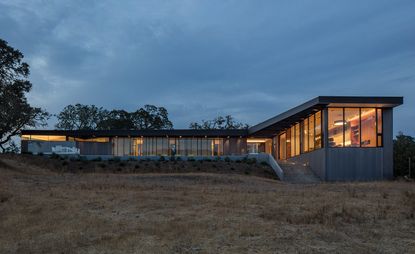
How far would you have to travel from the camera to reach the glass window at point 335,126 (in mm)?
30594

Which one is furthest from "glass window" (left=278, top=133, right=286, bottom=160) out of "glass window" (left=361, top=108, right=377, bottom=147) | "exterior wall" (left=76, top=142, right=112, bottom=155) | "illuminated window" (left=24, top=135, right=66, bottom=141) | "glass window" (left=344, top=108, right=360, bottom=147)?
"illuminated window" (left=24, top=135, right=66, bottom=141)

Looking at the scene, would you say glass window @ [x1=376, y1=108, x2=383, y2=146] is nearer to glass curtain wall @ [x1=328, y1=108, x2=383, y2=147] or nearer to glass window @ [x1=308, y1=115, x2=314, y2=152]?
glass curtain wall @ [x1=328, y1=108, x2=383, y2=147]

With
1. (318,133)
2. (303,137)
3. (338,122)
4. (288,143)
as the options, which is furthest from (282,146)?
(338,122)

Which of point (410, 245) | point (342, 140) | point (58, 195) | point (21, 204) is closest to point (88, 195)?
point (58, 195)

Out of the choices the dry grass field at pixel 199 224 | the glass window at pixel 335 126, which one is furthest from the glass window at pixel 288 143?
the dry grass field at pixel 199 224

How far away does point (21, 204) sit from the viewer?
36.7 ft

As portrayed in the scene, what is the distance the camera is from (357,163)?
98.5ft

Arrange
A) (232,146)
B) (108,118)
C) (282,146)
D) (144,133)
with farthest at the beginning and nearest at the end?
(108,118) < (232,146) < (144,133) < (282,146)

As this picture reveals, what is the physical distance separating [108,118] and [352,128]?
190 ft

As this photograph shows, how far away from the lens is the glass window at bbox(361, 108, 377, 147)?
99.4ft

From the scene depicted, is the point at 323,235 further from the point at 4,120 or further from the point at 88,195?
the point at 4,120

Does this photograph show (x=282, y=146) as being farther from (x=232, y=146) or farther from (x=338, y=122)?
(x=338, y=122)

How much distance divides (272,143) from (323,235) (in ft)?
150

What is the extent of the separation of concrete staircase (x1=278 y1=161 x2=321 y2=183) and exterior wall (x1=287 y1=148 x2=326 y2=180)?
1.07 ft
